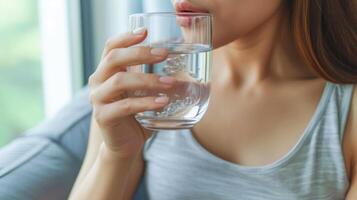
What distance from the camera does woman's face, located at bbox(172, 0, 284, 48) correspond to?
0.84 meters

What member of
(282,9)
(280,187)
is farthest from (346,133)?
(282,9)

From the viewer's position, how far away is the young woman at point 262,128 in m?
0.98

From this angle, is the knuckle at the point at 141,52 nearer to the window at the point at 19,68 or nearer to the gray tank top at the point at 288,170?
the gray tank top at the point at 288,170

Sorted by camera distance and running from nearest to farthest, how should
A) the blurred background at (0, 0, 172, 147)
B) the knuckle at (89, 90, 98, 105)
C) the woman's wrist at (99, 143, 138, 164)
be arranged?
the knuckle at (89, 90, 98, 105) < the woman's wrist at (99, 143, 138, 164) < the blurred background at (0, 0, 172, 147)

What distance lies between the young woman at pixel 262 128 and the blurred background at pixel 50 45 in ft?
2.24

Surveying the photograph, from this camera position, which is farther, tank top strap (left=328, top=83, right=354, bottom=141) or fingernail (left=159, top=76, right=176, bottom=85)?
tank top strap (left=328, top=83, right=354, bottom=141)

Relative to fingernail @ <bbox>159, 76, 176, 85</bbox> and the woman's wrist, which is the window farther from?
fingernail @ <bbox>159, 76, 176, 85</bbox>

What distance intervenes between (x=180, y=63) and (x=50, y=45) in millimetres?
1182

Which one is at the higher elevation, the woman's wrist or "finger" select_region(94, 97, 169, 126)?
"finger" select_region(94, 97, 169, 126)

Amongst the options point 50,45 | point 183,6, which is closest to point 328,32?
point 183,6

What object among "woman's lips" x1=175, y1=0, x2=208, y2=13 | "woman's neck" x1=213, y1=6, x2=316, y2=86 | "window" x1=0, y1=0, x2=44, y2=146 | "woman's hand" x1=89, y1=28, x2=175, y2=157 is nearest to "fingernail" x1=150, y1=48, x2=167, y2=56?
"woman's hand" x1=89, y1=28, x2=175, y2=157

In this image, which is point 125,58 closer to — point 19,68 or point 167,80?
point 167,80

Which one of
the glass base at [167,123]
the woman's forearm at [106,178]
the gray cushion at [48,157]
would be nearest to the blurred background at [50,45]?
the gray cushion at [48,157]

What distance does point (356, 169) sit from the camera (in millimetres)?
973
